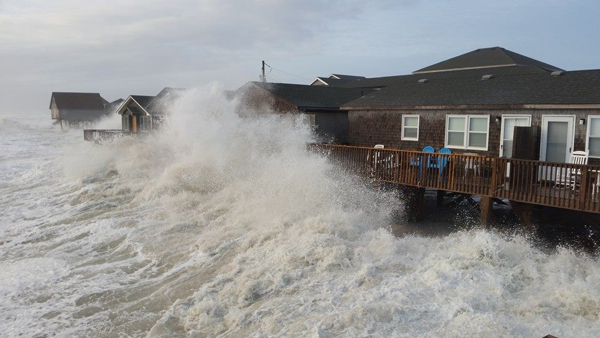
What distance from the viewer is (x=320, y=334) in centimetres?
779

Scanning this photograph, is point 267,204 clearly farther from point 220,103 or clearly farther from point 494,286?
point 220,103

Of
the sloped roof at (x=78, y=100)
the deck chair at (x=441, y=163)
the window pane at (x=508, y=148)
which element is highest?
the sloped roof at (x=78, y=100)

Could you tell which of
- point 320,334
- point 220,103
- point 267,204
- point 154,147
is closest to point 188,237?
point 267,204

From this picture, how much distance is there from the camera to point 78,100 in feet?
263

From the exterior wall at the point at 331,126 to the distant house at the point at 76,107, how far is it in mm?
61884

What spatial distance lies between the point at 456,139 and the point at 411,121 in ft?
6.48

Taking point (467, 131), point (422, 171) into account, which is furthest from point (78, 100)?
point (422, 171)

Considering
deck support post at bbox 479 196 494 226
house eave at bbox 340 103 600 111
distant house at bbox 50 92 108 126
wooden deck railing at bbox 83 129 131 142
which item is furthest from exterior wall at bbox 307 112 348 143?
distant house at bbox 50 92 108 126

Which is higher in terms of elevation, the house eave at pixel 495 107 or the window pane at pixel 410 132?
the house eave at pixel 495 107

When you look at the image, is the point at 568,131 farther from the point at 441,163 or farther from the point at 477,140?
the point at 441,163

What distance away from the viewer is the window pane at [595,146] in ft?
41.8

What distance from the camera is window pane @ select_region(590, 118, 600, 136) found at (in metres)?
12.7

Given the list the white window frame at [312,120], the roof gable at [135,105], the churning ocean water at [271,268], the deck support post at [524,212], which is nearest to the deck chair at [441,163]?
the churning ocean water at [271,268]

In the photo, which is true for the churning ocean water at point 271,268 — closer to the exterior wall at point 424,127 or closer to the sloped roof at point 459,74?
the exterior wall at point 424,127
